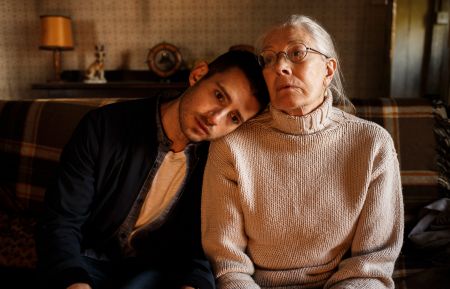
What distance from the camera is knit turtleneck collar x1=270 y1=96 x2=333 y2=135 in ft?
3.82

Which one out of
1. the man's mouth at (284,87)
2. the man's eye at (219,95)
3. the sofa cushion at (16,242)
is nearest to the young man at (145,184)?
the man's eye at (219,95)

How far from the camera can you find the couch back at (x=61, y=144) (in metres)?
1.64

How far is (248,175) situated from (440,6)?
284 cm

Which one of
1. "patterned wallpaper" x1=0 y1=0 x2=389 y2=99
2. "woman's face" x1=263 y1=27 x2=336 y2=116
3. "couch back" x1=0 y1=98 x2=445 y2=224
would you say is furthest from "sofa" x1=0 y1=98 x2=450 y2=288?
"patterned wallpaper" x1=0 y1=0 x2=389 y2=99

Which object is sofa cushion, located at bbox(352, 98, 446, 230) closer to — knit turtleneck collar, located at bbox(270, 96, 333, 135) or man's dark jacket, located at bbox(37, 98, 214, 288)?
knit turtleneck collar, located at bbox(270, 96, 333, 135)

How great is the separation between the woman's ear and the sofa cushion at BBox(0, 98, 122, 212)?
1.05 meters

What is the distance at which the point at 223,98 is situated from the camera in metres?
1.19

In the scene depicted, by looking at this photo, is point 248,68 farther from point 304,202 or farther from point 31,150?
point 31,150

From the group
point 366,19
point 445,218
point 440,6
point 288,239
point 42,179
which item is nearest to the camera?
point 288,239

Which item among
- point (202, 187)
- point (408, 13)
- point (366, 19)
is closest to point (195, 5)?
point (366, 19)

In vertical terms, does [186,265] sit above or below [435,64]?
below

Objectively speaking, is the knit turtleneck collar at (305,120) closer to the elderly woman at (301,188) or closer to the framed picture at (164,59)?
the elderly woman at (301,188)

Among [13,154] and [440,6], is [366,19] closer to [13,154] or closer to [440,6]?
[440,6]

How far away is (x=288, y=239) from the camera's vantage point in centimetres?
118
